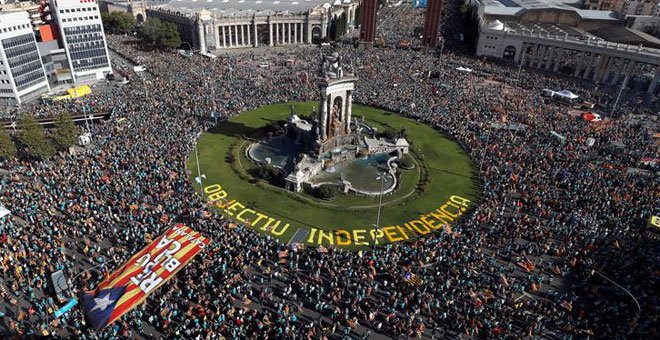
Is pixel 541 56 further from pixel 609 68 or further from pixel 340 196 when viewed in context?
pixel 340 196

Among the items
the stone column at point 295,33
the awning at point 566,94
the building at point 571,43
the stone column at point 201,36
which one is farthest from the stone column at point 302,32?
Answer: the awning at point 566,94

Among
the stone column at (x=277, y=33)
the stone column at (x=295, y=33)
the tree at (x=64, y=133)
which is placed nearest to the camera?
the tree at (x=64, y=133)

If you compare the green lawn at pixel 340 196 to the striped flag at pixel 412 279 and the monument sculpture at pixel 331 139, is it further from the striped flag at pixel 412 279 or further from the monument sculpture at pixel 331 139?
the striped flag at pixel 412 279

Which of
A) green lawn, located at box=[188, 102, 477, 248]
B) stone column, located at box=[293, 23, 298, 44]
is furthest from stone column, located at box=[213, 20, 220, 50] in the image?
green lawn, located at box=[188, 102, 477, 248]

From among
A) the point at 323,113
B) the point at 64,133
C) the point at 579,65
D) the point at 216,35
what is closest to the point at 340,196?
the point at 323,113

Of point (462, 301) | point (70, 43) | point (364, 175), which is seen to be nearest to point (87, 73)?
point (70, 43)

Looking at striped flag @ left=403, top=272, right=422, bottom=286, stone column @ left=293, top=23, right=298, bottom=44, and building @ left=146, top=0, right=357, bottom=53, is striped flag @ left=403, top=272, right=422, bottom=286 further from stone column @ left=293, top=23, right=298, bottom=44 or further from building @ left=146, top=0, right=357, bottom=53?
stone column @ left=293, top=23, right=298, bottom=44
